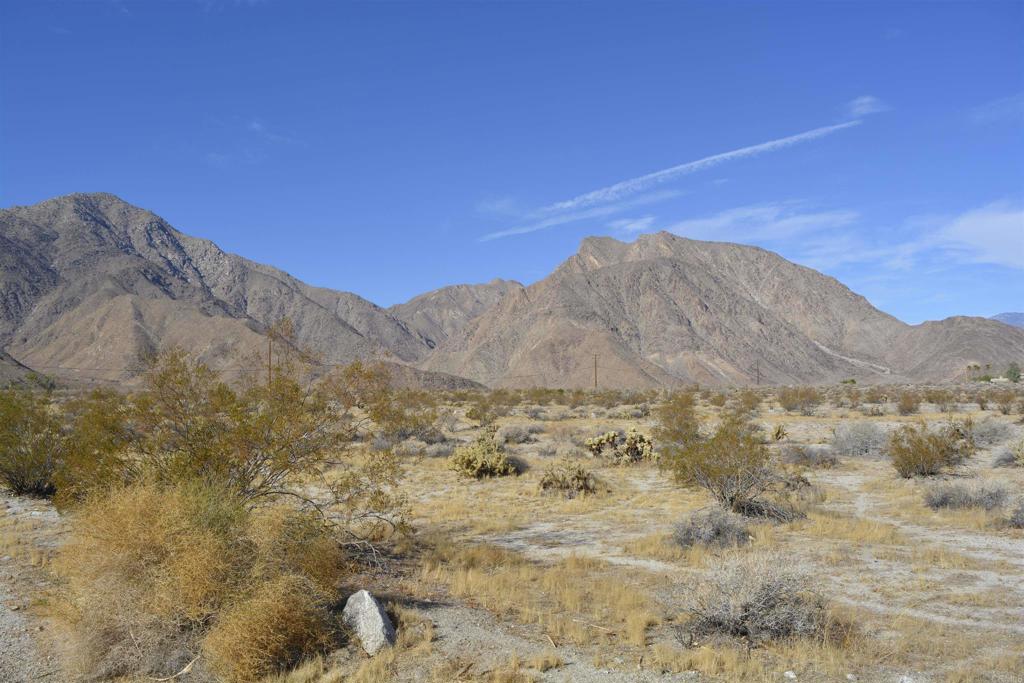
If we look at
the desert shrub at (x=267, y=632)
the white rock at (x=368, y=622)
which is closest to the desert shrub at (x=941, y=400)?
the white rock at (x=368, y=622)

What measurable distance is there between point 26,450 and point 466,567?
37.1 feet

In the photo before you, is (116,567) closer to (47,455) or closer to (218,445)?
(218,445)

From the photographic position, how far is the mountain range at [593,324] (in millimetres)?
101312

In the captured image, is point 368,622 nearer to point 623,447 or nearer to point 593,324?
point 623,447

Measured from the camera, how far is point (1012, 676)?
20.5 ft

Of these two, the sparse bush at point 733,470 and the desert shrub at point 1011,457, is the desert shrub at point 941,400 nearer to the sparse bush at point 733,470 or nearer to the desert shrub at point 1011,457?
the desert shrub at point 1011,457

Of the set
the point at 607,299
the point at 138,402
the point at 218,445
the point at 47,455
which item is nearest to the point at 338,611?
the point at 218,445

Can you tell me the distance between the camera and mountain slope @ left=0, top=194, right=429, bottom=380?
98.4m

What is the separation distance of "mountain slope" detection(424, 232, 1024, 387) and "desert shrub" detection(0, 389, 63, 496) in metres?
83.1

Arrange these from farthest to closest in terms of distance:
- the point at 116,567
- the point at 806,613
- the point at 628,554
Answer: the point at 628,554 → the point at 806,613 → the point at 116,567

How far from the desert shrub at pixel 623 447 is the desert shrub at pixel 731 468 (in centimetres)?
758

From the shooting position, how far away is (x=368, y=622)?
6906 millimetres

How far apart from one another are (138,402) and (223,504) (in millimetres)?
2902

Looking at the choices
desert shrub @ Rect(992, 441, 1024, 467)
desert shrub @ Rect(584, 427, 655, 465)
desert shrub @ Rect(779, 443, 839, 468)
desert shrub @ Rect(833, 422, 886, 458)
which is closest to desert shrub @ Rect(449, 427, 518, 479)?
desert shrub @ Rect(584, 427, 655, 465)
